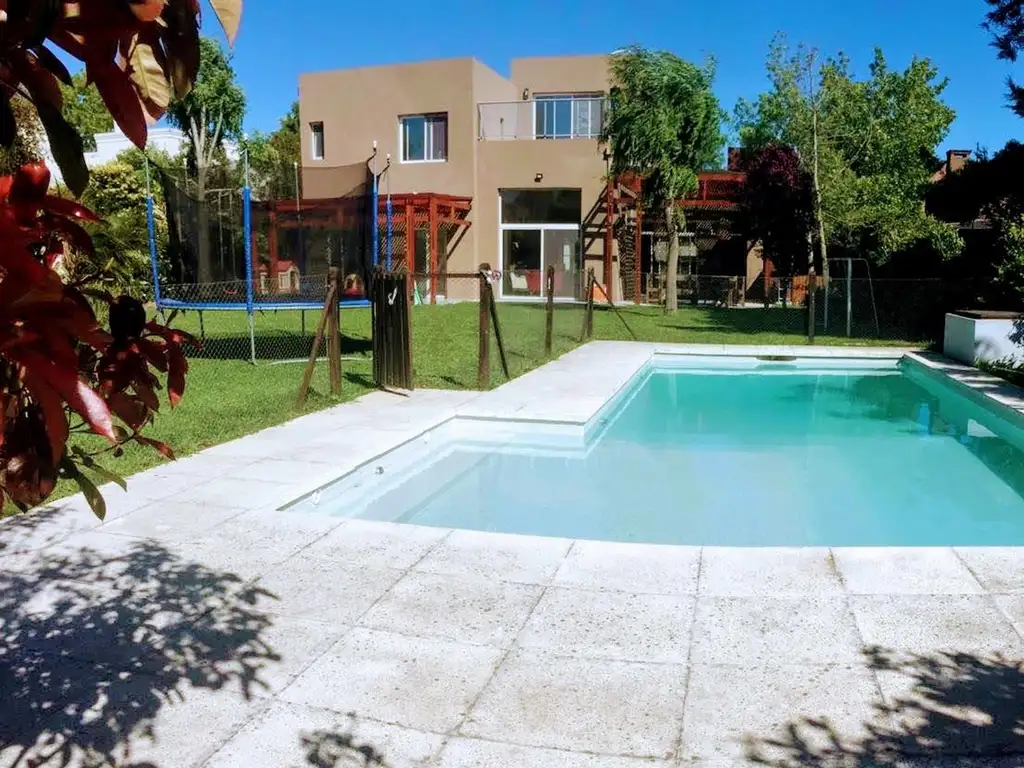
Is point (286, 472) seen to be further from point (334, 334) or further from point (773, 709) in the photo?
point (773, 709)

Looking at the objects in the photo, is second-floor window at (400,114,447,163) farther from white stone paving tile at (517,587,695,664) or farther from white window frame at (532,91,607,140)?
white stone paving tile at (517,587,695,664)

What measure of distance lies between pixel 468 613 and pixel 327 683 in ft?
2.64

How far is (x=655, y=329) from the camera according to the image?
18562 millimetres

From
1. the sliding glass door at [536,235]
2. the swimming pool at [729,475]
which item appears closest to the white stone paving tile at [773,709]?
the swimming pool at [729,475]

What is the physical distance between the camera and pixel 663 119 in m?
21.1

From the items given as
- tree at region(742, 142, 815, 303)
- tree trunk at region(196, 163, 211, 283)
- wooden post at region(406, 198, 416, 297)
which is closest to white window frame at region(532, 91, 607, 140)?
wooden post at region(406, 198, 416, 297)

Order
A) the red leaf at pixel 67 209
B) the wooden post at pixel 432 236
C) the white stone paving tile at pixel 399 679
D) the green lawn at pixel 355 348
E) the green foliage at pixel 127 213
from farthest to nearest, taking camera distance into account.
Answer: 1. the wooden post at pixel 432 236
2. the green foliage at pixel 127 213
3. the green lawn at pixel 355 348
4. the white stone paving tile at pixel 399 679
5. the red leaf at pixel 67 209

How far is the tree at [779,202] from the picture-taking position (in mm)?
22172

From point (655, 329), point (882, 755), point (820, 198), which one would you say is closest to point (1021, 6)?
point (820, 198)

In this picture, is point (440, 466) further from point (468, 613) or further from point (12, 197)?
point (12, 197)

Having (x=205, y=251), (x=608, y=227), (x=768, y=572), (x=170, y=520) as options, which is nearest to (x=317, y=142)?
(x=608, y=227)

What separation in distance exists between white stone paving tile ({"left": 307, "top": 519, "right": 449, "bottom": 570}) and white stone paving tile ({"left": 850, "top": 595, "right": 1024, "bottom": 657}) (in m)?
2.19

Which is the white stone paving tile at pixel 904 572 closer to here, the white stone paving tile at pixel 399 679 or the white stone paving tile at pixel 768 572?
the white stone paving tile at pixel 768 572

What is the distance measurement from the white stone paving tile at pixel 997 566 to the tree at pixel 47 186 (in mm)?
3983
